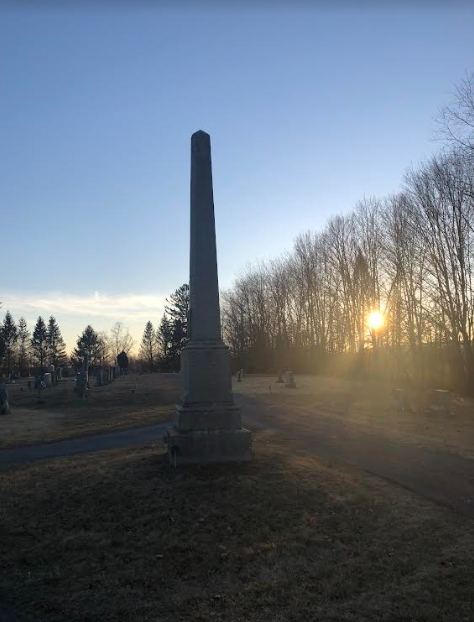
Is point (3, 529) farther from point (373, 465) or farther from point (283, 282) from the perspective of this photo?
point (283, 282)

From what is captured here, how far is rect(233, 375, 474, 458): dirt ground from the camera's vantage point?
11.7 meters

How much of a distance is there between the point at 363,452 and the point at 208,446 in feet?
12.0

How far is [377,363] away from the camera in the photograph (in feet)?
120

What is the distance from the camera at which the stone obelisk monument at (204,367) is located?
7.91 meters

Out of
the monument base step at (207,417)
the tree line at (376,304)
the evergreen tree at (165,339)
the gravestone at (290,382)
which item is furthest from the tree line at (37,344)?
the monument base step at (207,417)

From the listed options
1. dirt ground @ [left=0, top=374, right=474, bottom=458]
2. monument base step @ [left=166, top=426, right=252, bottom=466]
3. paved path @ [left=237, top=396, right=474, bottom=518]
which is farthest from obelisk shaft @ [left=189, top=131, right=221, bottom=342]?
dirt ground @ [left=0, top=374, right=474, bottom=458]

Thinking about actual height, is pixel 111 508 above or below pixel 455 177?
below

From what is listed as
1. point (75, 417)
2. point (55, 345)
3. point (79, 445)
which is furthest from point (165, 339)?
point (79, 445)

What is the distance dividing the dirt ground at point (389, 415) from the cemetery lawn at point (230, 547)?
4.80 meters

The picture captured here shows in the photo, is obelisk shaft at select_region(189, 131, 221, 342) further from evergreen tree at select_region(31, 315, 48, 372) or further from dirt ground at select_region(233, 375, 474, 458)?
evergreen tree at select_region(31, 315, 48, 372)

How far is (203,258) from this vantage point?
28.8 ft

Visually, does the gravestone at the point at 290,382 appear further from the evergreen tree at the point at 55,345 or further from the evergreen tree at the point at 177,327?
the evergreen tree at the point at 55,345

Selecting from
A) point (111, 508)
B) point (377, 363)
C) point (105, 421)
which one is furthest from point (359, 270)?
point (111, 508)

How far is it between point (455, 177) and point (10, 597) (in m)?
24.4
